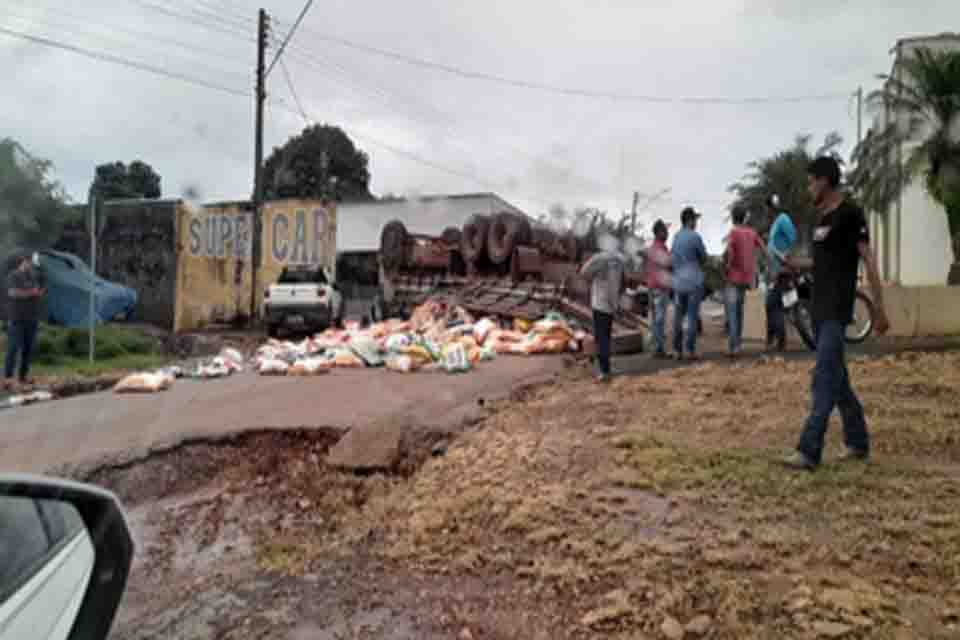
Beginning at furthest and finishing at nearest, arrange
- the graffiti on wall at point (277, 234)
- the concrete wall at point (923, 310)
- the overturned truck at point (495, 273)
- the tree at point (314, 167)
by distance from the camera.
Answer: the tree at point (314, 167) → the graffiti on wall at point (277, 234) → the overturned truck at point (495, 273) → the concrete wall at point (923, 310)

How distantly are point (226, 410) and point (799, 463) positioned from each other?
196 inches

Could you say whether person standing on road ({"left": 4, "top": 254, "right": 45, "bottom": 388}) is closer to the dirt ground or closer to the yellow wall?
the dirt ground

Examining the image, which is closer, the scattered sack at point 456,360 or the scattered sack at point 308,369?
the scattered sack at point 456,360

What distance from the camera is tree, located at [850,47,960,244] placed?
15.0 metres

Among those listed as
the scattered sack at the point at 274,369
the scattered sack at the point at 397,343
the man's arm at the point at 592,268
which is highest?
the man's arm at the point at 592,268

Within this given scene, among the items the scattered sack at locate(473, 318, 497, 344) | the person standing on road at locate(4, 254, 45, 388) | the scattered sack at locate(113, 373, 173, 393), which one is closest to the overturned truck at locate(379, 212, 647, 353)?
the scattered sack at locate(473, 318, 497, 344)

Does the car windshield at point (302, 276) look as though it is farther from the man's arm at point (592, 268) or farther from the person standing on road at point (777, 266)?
the person standing on road at point (777, 266)

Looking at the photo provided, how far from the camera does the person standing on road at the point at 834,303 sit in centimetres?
389

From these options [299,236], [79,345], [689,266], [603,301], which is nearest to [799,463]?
[603,301]

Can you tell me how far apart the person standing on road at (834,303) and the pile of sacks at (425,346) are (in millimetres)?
5125

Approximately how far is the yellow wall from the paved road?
37.1 feet

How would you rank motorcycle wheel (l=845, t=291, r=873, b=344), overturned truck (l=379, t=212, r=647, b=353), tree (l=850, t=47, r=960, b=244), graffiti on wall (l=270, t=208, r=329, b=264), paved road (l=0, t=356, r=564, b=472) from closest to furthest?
paved road (l=0, t=356, r=564, b=472) < motorcycle wheel (l=845, t=291, r=873, b=344) < overturned truck (l=379, t=212, r=647, b=353) < tree (l=850, t=47, r=960, b=244) < graffiti on wall (l=270, t=208, r=329, b=264)

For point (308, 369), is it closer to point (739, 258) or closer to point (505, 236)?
point (739, 258)

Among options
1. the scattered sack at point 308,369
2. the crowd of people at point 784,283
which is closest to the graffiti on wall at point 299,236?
the scattered sack at point 308,369
